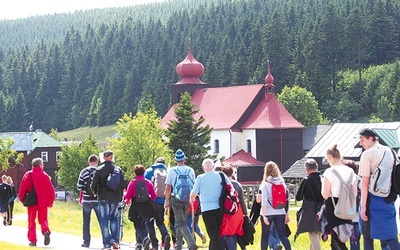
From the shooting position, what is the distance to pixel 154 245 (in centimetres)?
1747

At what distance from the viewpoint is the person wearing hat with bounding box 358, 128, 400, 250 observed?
1188cm

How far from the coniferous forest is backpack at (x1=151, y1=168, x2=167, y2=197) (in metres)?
84.8

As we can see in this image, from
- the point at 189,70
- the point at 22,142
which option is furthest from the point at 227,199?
the point at 189,70

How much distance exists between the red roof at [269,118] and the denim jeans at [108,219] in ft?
221

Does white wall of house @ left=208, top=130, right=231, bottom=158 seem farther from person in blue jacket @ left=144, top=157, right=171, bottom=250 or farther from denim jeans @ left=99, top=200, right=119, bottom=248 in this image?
denim jeans @ left=99, top=200, right=119, bottom=248

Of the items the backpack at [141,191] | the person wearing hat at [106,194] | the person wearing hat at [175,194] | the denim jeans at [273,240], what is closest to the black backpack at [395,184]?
the denim jeans at [273,240]

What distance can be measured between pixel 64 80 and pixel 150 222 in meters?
174

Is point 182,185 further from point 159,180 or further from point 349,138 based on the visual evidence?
point 349,138

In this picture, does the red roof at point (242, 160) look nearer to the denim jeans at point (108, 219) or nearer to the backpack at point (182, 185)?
the denim jeans at point (108, 219)

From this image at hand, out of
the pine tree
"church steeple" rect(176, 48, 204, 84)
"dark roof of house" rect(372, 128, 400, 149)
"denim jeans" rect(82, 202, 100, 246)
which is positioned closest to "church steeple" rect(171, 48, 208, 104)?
"church steeple" rect(176, 48, 204, 84)

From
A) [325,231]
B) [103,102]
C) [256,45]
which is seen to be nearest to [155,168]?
[325,231]

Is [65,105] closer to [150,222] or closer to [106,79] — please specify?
[106,79]

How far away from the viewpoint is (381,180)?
11.9m

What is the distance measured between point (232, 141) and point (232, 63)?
6154cm
